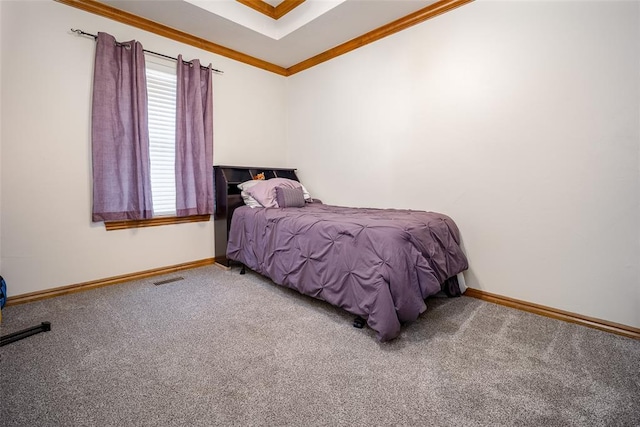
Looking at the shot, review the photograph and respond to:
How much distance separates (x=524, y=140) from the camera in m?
2.12

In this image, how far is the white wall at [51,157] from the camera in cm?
215

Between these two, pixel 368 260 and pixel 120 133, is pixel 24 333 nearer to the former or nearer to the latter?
pixel 120 133

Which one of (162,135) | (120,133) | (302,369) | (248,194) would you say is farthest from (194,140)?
(302,369)

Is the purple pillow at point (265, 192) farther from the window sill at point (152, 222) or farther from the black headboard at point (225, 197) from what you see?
the window sill at point (152, 222)

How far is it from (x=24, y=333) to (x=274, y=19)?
3.40 m

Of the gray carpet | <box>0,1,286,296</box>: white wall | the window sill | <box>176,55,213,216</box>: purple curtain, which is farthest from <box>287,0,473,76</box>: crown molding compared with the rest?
the gray carpet

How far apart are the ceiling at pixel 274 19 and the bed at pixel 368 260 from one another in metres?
1.94

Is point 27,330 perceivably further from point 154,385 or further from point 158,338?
point 154,385

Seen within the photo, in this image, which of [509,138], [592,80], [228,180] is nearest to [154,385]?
[228,180]

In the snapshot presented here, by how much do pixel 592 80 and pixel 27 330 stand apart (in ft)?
12.7

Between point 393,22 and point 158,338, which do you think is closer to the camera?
point 158,338

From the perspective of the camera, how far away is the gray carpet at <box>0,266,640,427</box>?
3.72 feet

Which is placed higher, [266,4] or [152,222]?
[266,4]

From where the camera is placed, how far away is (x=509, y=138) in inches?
86.1
